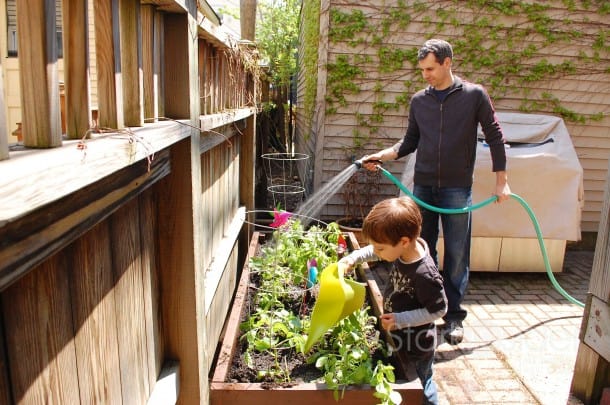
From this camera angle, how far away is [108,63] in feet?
→ 3.20

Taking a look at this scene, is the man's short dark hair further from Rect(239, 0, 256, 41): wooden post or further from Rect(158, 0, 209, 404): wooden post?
Rect(239, 0, 256, 41): wooden post

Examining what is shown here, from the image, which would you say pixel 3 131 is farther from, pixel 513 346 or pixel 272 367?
pixel 513 346

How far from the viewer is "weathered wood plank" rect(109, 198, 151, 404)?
3.92 ft

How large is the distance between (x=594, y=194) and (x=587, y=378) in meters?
5.21

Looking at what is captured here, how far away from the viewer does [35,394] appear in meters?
0.78

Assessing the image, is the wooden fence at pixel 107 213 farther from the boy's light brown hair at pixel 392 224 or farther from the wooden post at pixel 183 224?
the boy's light brown hair at pixel 392 224


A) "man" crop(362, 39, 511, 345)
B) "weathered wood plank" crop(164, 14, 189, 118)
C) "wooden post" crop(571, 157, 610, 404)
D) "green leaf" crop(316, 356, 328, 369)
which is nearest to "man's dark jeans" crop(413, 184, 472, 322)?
"man" crop(362, 39, 511, 345)

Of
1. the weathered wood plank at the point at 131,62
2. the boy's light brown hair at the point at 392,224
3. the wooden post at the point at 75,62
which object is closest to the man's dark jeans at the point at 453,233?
the boy's light brown hair at the point at 392,224

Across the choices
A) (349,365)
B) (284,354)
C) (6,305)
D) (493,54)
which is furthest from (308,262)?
(493,54)

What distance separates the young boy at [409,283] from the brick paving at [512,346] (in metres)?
0.60

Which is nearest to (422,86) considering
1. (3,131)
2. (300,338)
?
(300,338)

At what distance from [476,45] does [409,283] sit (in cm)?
428

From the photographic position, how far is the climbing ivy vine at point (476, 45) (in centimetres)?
525

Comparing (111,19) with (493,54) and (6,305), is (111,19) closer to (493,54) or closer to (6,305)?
(6,305)
